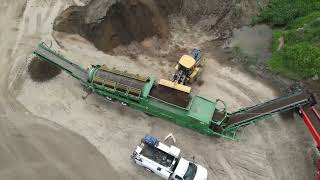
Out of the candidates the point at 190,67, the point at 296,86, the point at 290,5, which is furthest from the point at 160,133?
the point at 290,5

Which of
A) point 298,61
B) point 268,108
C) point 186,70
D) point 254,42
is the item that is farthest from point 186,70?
point 298,61

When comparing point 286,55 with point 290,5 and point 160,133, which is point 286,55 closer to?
point 290,5

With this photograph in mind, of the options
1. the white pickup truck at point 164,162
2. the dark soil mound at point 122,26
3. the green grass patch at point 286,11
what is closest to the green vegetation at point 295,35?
the green grass patch at point 286,11

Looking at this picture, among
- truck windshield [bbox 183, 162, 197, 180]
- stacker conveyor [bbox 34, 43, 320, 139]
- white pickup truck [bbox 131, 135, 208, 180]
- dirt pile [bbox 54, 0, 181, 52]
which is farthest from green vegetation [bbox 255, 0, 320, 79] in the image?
white pickup truck [bbox 131, 135, 208, 180]

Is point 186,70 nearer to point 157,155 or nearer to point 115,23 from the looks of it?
point 115,23

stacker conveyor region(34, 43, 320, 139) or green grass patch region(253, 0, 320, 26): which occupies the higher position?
green grass patch region(253, 0, 320, 26)

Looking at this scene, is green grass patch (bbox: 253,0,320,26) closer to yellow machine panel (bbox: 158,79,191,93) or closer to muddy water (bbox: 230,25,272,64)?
muddy water (bbox: 230,25,272,64)
